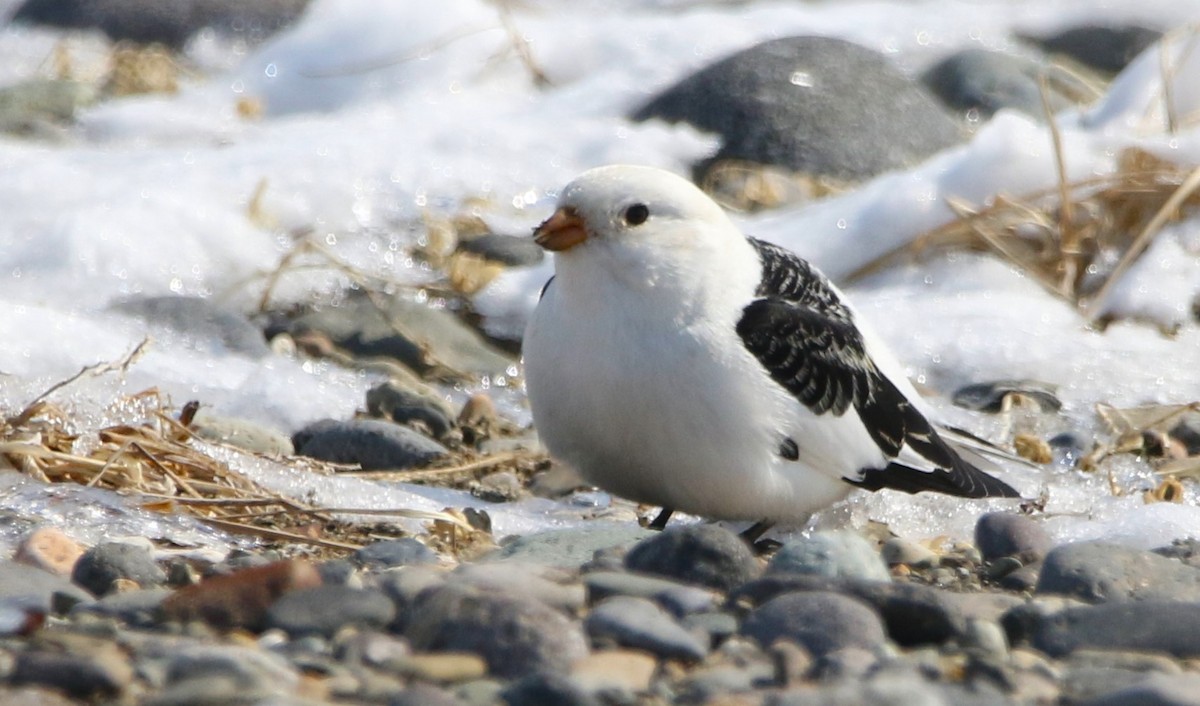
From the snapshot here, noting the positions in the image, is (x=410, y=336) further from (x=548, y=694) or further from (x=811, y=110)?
(x=548, y=694)

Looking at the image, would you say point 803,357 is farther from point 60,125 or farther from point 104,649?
point 60,125

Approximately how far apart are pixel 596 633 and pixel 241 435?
1799 millimetres

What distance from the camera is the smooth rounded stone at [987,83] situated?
7742 mm

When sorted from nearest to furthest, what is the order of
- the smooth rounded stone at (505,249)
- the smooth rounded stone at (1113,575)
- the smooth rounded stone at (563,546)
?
the smooth rounded stone at (1113,575)
the smooth rounded stone at (563,546)
the smooth rounded stone at (505,249)

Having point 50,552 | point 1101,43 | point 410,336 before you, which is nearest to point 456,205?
point 410,336

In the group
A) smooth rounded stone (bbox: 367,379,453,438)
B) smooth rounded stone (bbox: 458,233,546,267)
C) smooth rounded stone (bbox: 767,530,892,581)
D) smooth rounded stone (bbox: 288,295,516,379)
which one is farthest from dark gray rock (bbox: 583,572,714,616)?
smooth rounded stone (bbox: 458,233,546,267)

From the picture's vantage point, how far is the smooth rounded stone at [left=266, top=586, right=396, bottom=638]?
7.04 ft

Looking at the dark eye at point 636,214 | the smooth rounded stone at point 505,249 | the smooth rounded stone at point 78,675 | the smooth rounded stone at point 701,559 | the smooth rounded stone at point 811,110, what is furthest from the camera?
the smooth rounded stone at point 811,110

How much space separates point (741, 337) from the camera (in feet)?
10.1

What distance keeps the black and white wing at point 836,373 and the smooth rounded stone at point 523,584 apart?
910 millimetres

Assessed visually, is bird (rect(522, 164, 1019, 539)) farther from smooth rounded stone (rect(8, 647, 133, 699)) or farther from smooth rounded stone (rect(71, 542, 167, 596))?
smooth rounded stone (rect(8, 647, 133, 699))

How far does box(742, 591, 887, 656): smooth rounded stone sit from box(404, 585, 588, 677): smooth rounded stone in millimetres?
260

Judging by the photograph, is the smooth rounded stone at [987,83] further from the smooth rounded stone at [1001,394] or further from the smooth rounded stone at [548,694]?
the smooth rounded stone at [548,694]

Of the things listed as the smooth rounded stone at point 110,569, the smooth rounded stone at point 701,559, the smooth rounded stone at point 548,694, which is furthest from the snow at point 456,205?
the smooth rounded stone at point 548,694
